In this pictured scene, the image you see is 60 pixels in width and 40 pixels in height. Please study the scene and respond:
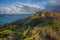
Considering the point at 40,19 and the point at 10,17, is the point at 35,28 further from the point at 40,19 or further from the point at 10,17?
the point at 10,17

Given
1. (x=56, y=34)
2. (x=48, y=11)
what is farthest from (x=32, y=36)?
(x=48, y=11)

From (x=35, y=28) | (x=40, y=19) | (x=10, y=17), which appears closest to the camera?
(x=35, y=28)

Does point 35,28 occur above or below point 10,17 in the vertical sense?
below

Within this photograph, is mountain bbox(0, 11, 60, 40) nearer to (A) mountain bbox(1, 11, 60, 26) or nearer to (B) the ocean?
(A) mountain bbox(1, 11, 60, 26)

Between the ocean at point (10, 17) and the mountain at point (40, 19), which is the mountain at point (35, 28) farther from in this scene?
the ocean at point (10, 17)

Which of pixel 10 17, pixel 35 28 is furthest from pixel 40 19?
pixel 10 17

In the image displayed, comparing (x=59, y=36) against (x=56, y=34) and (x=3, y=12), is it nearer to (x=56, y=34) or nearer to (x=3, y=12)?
(x=56, y=34)

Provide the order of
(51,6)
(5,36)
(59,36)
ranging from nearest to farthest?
(59,36) → (5,36) → (51,6)

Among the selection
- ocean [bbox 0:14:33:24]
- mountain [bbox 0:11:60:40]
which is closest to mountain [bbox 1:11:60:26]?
mountain [bbox 0:11:60:40]
